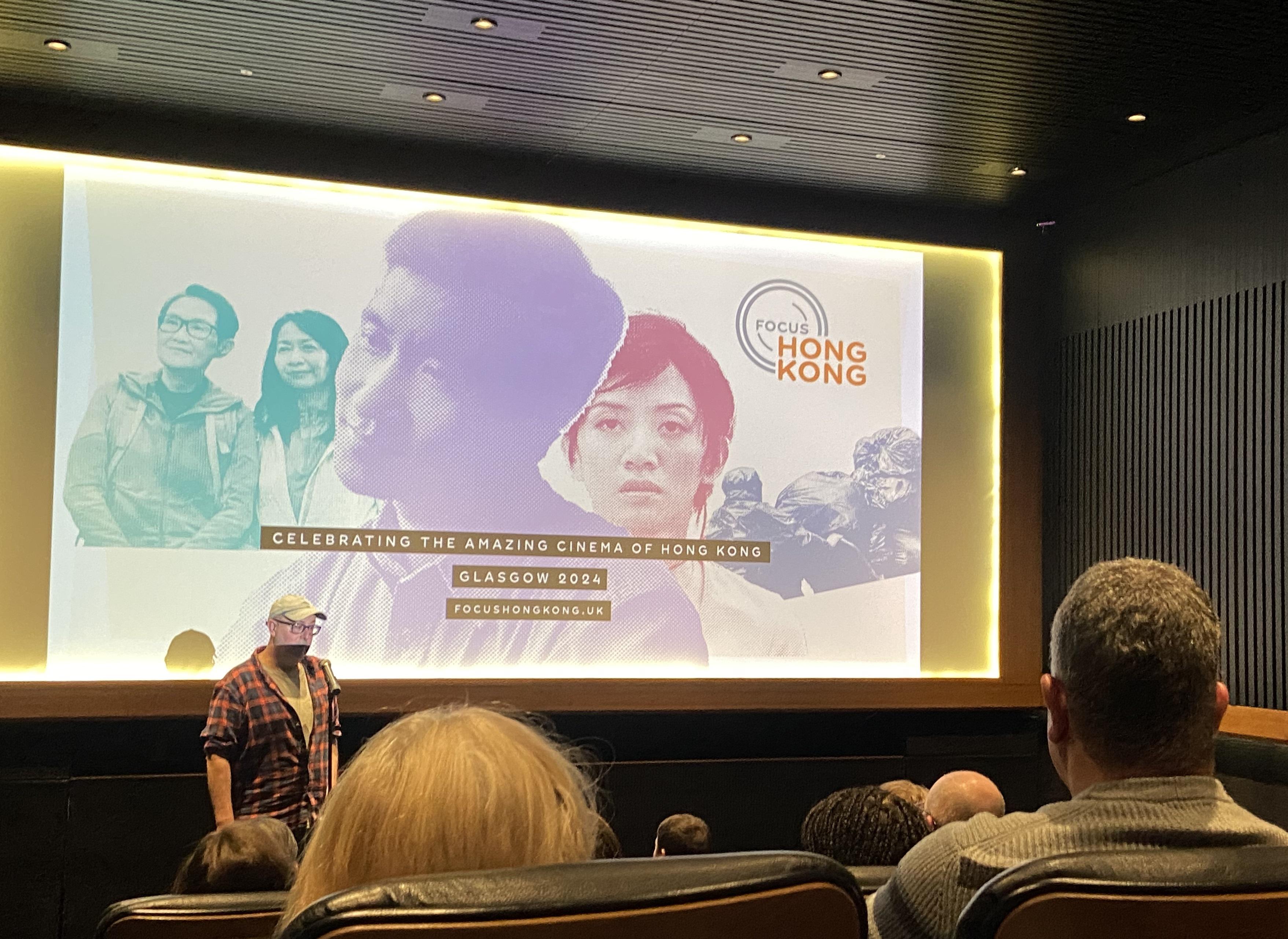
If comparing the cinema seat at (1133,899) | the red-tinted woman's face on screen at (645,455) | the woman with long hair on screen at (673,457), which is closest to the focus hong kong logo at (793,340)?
the woman with long hair on screen at (673,457)

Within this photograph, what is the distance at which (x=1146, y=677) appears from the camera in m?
1.54

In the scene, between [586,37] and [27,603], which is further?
[27,603]

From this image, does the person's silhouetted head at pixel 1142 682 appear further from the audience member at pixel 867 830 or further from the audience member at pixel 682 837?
the audience member at pixel 682 837

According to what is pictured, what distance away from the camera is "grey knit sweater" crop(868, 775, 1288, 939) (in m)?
1.45

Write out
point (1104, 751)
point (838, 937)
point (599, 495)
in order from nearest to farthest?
1. point (838, 937)
2. point (1104, 751)
3. point (599, 495)

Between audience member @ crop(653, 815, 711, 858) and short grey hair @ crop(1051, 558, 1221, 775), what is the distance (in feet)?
6.22

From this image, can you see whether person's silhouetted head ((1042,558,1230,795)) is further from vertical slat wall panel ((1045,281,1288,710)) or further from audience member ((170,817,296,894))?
vertical slat wall panel ((1045,281,1288,710))

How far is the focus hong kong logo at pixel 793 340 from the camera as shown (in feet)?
23.1

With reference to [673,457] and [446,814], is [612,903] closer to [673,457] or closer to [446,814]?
[446,814]

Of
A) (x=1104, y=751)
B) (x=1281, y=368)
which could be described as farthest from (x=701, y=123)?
(x=1104, y=751)

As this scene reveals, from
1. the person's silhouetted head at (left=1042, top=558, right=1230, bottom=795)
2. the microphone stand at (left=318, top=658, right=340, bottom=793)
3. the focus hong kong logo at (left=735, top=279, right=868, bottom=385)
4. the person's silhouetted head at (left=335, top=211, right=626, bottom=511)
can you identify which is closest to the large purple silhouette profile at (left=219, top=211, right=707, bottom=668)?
the person's silhouetted head at (left=335, top=211, right=626, bottom=511)

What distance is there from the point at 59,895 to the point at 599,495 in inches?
120

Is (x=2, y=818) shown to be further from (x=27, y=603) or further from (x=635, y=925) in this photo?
(x=635, y=925)

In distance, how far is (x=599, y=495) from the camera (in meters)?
6.72
